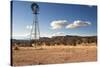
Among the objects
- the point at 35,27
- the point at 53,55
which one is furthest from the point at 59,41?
the point at 35,27

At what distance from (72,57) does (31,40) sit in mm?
574

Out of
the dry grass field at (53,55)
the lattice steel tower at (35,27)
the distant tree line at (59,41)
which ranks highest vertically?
the lattice steel tower at (35,27)

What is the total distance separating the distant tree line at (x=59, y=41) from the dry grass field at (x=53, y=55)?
1.9 inches

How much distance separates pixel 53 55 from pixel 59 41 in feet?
0.62

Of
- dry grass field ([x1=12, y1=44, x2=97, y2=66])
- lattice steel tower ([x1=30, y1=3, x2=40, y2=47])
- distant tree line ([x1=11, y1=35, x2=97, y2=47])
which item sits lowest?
dry grass field ([x1=12, y1=44, x2=97, y2=66])

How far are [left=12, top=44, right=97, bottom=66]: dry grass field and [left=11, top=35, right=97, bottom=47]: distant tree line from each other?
5 cm

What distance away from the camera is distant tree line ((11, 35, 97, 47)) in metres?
2.38

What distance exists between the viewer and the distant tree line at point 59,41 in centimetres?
238

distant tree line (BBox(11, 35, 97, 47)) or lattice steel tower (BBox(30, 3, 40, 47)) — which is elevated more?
lattice steel tower (BBox(30, 3, 40, 47))

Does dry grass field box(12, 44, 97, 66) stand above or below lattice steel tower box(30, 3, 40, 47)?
below

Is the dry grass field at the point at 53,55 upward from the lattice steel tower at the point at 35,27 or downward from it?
downward

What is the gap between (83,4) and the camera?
2.64 metres

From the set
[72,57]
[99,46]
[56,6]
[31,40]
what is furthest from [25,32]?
[99,46]

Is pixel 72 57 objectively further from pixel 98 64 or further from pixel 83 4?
pixel 83 4
